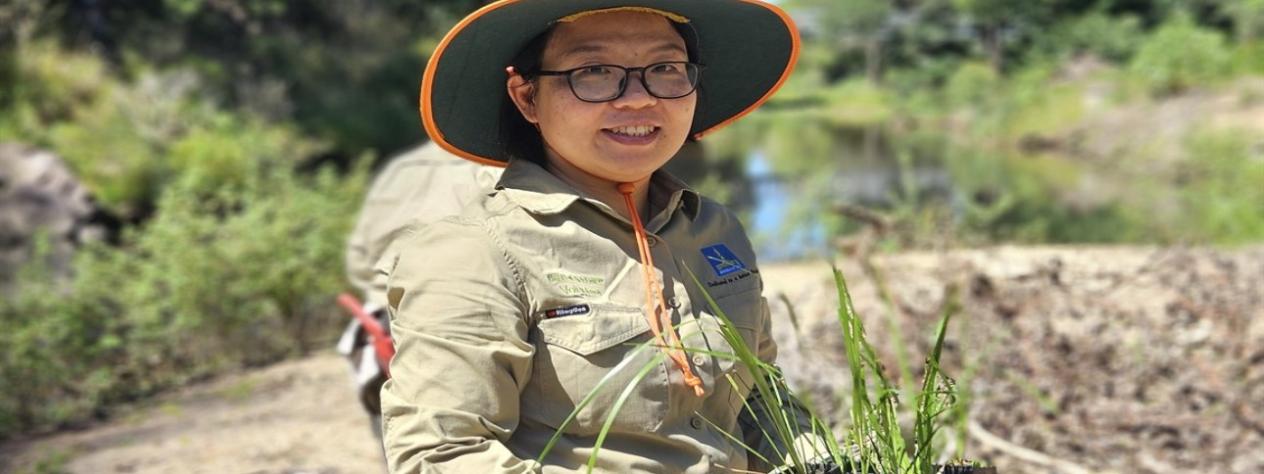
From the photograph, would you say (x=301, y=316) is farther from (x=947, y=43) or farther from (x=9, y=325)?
(x=947, y=43)

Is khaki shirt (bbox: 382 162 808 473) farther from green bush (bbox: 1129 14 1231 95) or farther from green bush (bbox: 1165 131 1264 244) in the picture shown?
green bush (bbox: 1129 14 1231 95)

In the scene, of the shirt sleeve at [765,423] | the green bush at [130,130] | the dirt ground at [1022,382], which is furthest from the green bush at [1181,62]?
the shirt sleeve at [765,423]

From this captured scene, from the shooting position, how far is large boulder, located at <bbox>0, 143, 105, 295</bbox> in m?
9.93

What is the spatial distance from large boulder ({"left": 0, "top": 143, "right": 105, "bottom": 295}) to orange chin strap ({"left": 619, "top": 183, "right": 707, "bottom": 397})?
28.5 ft

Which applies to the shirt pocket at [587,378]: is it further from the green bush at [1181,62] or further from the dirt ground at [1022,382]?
the green bush at [1181,62]

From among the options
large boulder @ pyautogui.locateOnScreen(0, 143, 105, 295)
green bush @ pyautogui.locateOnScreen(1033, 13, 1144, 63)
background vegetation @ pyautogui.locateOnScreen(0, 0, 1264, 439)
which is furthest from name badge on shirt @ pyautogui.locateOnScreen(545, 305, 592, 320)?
green bush @ pyautogui.locateOnScreen(1033, 13, 1144, 63)

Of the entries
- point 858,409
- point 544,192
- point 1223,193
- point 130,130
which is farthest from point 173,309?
point 1223,193

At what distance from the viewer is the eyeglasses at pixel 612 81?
1871 mm

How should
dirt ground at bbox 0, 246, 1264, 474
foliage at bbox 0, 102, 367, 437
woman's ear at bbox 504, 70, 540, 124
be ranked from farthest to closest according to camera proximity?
foliage at bbox 0, 102, 367, 437 < dirt ground at bbox 0, 246, 1264, 474 < woman's ear at bbox 504, 70, 540, 124

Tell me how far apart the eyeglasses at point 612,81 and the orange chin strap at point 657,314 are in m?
0.19

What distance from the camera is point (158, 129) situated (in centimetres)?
1373

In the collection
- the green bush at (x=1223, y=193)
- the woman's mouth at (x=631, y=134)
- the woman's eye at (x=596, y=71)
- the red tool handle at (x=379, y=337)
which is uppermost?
the green bush at (x=1223, y=193)

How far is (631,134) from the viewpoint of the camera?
1.91m

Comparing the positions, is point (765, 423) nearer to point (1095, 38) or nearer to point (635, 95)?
point (635, 95)
